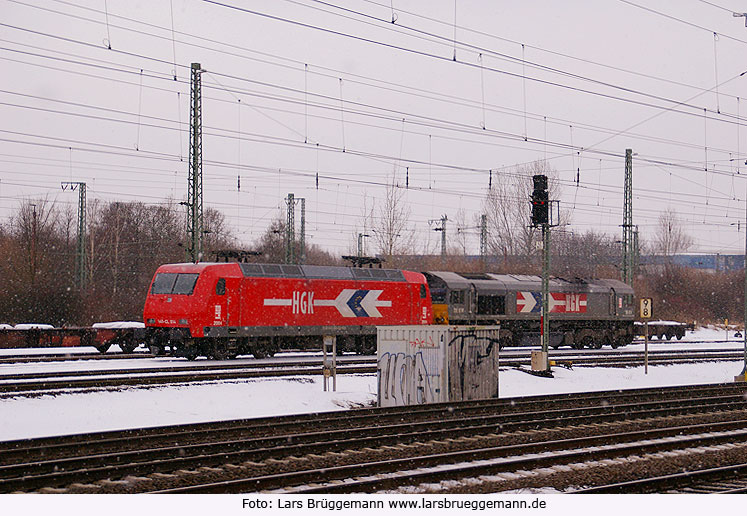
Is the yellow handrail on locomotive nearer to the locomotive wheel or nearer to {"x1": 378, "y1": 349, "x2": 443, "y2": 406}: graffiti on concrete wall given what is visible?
the locomotive wheel

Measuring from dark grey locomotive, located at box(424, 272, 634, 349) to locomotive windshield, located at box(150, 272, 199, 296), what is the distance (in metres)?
11.0

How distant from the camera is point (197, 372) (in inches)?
912

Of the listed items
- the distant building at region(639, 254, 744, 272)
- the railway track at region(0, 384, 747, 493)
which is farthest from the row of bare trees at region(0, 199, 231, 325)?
the distant building at region(639, 254, 744, 272)

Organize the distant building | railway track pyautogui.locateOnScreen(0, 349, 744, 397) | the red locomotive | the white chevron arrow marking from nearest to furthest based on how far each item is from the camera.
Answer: railway track pyautogui.locateOnScreen(0, 349, 744, 397) → the red locomotive → the white chevron arrow marking → the distant building

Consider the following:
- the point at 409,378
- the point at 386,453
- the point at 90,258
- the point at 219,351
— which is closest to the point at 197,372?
the point at 219,351

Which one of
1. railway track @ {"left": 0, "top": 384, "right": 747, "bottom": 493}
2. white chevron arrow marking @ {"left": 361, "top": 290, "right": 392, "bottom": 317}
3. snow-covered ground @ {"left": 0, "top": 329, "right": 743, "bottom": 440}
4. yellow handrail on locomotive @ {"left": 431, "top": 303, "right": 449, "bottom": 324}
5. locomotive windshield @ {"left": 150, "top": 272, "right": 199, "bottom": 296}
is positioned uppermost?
locomotive windshield @ {"left": 150, "top": 272, "right": 199, "bottom": 296}

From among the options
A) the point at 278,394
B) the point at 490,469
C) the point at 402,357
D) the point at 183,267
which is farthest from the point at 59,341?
the point at 490,469

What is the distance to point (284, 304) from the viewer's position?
93.1ft

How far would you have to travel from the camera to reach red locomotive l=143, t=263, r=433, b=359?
26.6 meters

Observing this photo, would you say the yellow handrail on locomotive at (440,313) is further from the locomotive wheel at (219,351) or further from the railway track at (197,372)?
the locomotive wheel at (219,351)

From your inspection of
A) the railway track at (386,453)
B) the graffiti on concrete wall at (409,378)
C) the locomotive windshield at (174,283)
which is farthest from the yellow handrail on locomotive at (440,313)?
the railway track at (386,453)

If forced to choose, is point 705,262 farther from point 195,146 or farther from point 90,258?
point 195,146

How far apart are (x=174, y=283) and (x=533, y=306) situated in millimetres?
16730

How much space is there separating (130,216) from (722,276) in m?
51.1
